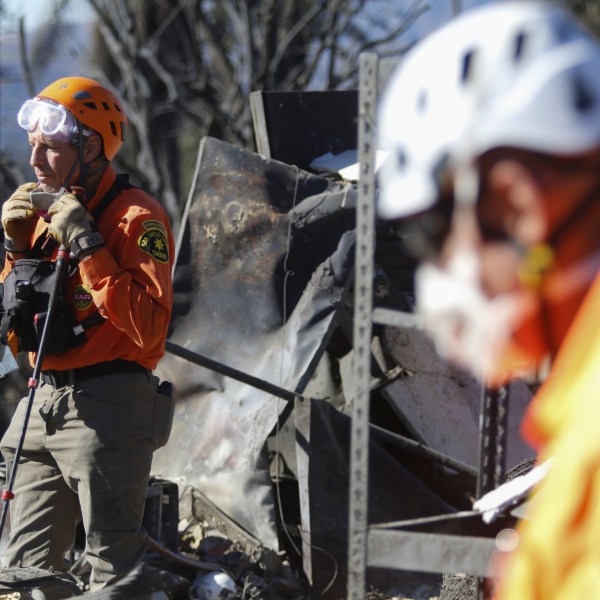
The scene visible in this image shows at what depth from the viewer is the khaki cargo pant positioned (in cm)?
390

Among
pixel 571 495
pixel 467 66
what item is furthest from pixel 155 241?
pixel 571 495

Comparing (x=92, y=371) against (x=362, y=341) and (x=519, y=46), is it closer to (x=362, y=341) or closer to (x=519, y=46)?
(x=362, y=341)

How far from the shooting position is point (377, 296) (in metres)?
6.28

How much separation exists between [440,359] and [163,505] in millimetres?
2030

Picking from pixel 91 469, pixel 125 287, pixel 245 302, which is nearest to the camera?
pixel 125 287

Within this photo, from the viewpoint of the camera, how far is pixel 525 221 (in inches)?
55.5

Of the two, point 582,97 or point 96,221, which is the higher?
point 582,97

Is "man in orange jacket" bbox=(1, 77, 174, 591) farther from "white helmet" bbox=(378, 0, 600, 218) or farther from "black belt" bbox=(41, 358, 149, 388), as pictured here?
"white helmet" bbox=(378, 0, 600, 218)

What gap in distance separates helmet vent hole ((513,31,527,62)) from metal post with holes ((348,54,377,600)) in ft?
4.72

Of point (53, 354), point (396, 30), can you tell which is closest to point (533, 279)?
point (53, 354)

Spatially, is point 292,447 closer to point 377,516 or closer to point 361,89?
point 377,516

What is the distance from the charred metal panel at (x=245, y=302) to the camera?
596 cm

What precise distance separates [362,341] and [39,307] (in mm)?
1540

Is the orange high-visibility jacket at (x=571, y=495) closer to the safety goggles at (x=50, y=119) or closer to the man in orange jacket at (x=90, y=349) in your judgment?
the man in orange jacket at (x=90, y=349)
